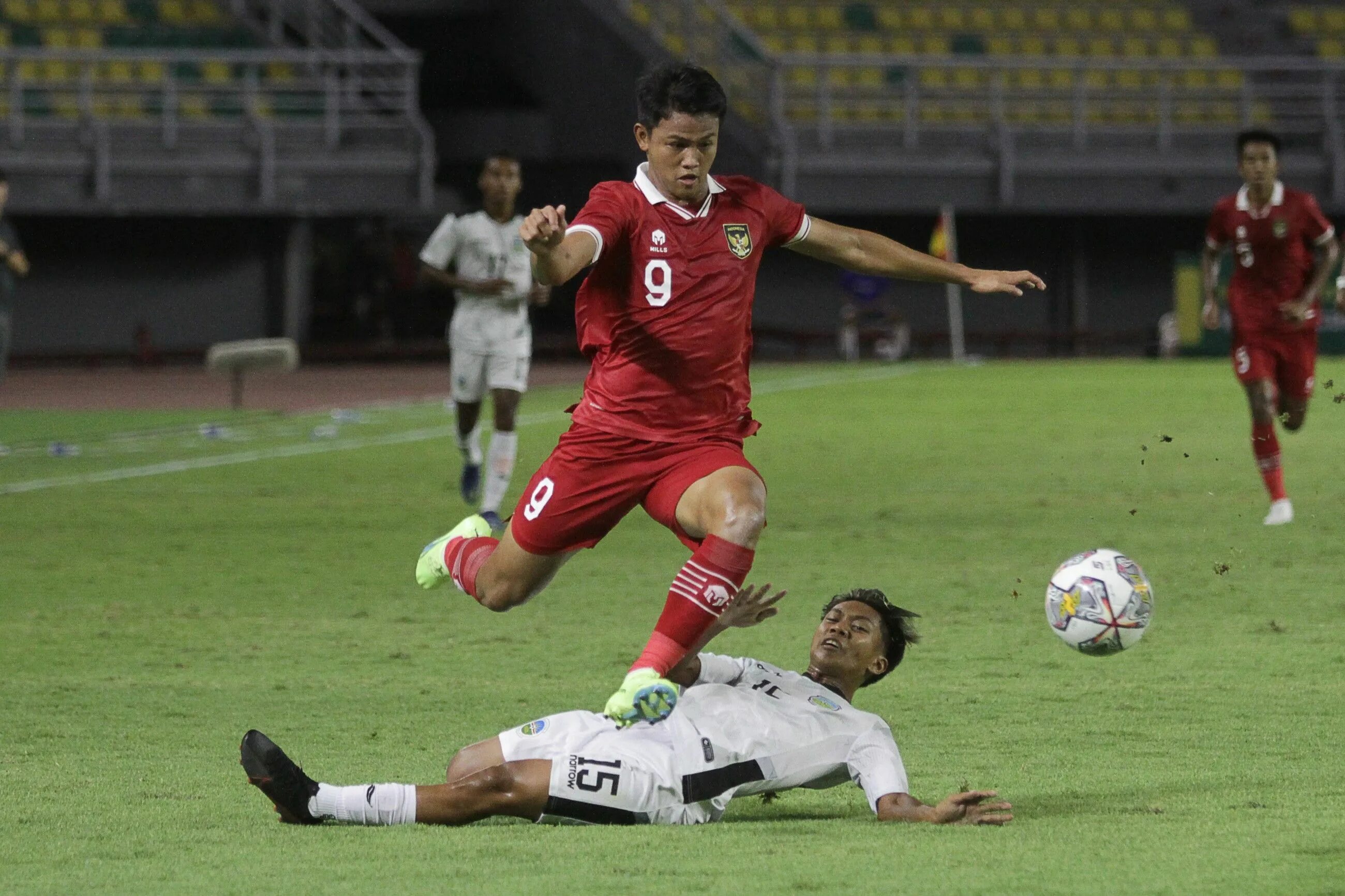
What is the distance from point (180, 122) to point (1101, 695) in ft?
78.0

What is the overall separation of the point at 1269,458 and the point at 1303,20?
2608cm

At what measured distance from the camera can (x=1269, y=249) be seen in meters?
11.9

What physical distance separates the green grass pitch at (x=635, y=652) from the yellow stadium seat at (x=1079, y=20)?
20.0 meters

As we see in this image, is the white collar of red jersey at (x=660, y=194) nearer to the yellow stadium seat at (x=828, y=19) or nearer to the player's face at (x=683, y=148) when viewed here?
the player's face at (x=683, y=148)

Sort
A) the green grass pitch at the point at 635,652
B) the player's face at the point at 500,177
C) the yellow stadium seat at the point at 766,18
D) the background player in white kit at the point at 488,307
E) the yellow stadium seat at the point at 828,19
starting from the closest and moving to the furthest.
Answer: the green grass pitch at the point at 635,652
the player's face at the point at 500,177
the background player in white kit at the point at 488,307
the yellow stadium seat at the point at 766,18
the yellow stadium seat at the point at 828,19

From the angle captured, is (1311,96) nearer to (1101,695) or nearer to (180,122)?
(180,122)

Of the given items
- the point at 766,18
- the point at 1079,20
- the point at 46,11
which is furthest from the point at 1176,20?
the point at 46,11

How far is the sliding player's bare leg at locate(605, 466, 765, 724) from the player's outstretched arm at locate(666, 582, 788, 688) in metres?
0.04

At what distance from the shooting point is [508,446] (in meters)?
12.5

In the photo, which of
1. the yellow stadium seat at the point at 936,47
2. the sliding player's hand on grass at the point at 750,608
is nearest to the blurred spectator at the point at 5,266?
the sliding player's hand on grass at the point at 750,608

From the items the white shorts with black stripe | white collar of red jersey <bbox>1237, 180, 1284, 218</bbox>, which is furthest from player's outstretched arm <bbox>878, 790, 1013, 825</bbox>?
white collar of red jersey <bbox>1237, 180, 1284, 218</bbox>

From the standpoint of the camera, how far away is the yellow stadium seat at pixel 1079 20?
A: 34875mm

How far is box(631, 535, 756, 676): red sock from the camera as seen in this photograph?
527 centimetres

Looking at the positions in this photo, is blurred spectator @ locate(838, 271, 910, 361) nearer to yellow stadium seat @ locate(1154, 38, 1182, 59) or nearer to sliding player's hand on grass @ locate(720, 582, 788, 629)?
yellow stadium seat @ locate(1154, 38, 1182, 59)
